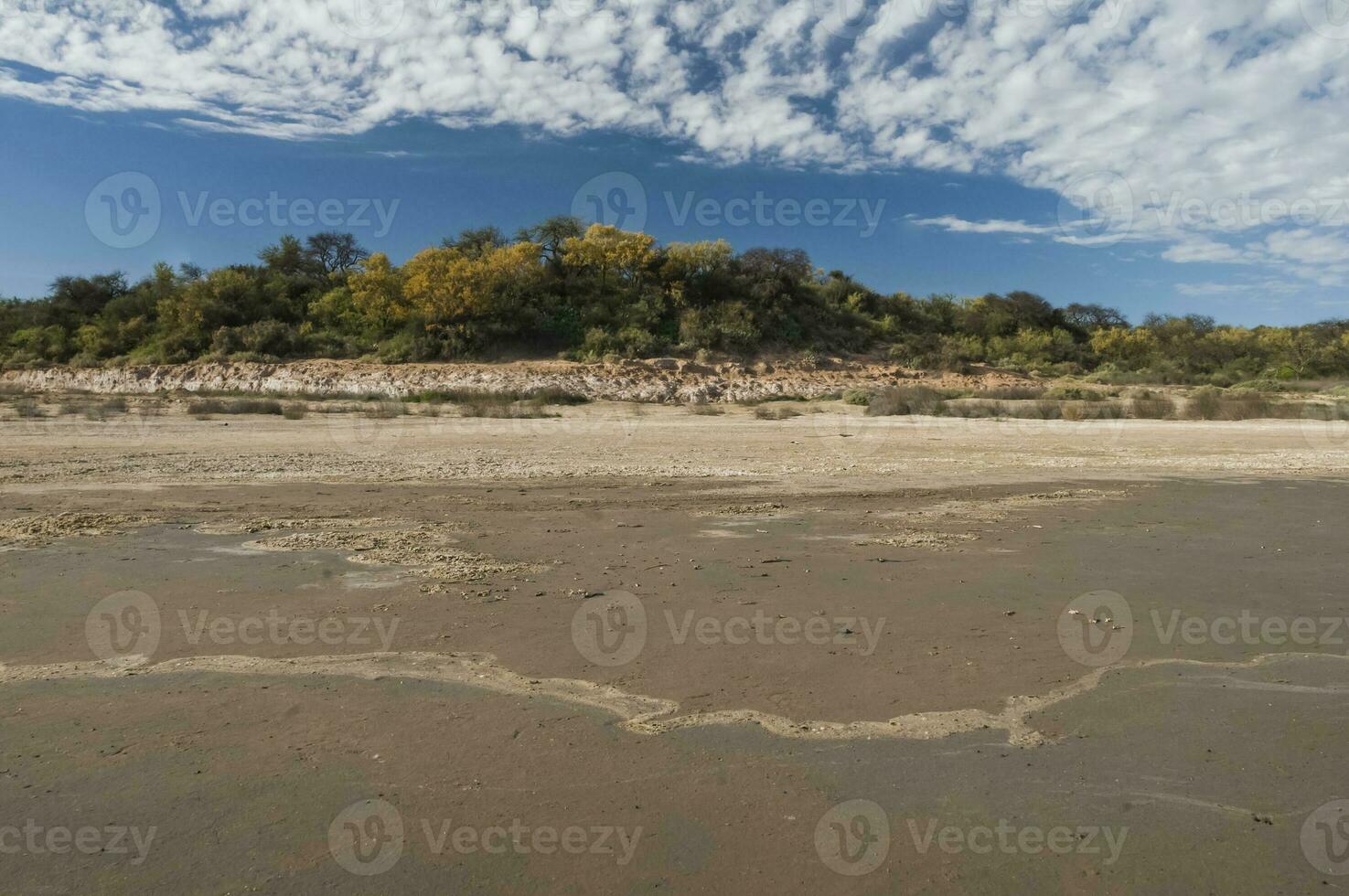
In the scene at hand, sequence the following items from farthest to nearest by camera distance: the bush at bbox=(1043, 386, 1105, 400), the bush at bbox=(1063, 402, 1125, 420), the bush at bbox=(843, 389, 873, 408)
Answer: the bush at bbox=(1043, 386, 1105, 400) < the bush at bbox=(843, 389, 873, 408) < the bush at bbox=(1063, 402, 1125, 420)

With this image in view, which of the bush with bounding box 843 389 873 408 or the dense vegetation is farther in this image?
the dense vegetation

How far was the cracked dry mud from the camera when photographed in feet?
10.1

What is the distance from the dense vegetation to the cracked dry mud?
27.3 meters

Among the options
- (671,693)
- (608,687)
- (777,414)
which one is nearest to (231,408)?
(777,414)

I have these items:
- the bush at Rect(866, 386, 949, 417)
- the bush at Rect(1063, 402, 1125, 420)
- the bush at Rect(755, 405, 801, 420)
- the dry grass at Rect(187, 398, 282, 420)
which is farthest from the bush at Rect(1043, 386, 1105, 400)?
the dry grass at Rect(187, 398, 282, 420)

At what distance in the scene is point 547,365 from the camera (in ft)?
110

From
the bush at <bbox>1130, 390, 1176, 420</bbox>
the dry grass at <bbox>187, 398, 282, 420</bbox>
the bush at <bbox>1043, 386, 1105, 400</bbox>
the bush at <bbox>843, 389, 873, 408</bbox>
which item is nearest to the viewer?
the dry grass at <bbox>187, 398, 282, 420</bbox>

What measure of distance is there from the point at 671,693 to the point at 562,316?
34.9 metres

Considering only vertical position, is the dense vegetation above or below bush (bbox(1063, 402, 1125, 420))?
above

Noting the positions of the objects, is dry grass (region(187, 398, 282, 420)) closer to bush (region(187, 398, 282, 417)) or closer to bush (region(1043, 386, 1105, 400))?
bush (region(187, 398, 282, 417))

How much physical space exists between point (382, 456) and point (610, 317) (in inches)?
952

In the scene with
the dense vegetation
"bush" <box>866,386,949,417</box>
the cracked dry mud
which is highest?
the dense vegetation

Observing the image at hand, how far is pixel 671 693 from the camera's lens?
4.53m

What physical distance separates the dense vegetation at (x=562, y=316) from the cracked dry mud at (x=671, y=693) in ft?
89.6
